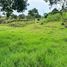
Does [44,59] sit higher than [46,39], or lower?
higher

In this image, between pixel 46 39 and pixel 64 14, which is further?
pixel 64 14

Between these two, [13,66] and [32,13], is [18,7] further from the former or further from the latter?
[13,66]

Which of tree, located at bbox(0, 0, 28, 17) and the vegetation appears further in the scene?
tree, located at bbox(0, 0, 28, 17)

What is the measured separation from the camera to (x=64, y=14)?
50.2 metres

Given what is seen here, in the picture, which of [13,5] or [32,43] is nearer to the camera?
[32,43]

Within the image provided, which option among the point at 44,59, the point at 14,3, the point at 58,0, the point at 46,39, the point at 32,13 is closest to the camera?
the point at 44,59

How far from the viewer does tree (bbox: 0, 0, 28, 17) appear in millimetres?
64125

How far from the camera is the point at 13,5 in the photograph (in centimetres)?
6462

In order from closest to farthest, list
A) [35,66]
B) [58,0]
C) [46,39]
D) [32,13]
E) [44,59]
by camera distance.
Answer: [35,66] → [44,59] → [46,39] → [58,0] → [32,13]

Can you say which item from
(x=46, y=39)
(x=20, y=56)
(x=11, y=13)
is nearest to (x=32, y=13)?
(x=11, y=13)

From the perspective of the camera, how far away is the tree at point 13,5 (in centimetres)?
6412

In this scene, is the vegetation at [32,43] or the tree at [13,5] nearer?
the vegetation at [32,43]

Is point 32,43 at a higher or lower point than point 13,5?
lower

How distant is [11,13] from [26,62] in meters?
56.9
